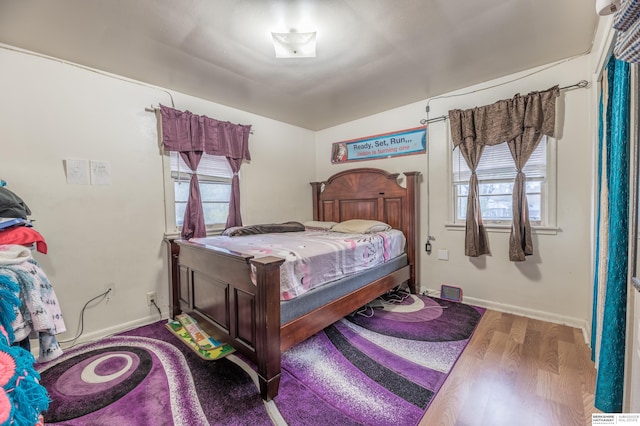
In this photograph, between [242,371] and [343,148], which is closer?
[242,371]

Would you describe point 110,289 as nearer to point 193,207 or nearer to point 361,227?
point 193,207

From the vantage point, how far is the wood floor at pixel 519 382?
4.58 feet

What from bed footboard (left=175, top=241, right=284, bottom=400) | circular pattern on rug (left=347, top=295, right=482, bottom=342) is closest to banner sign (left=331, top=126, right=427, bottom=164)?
circular pattern on rug (left=347, top=295, right=482, bottom=342)

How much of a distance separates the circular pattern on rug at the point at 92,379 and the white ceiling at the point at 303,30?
234cm

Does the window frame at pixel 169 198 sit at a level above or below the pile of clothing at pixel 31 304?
above

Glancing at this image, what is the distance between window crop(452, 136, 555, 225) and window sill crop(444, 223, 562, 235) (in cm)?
5

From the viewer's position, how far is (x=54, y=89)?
2.12 meters

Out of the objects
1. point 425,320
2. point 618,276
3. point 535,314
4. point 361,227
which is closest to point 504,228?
point 535,314

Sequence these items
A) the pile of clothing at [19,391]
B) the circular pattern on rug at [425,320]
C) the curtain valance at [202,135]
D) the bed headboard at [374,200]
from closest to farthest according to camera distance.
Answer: the pile of clothing at [19,391] < the circular pattern on rug at [425,320] < the curtain valance at [202,135] < the bed headboard at [374,200]

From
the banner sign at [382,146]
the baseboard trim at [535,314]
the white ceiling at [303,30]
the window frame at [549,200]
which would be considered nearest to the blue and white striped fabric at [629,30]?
the white ceiling at [303,30]

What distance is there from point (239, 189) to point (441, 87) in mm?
2568

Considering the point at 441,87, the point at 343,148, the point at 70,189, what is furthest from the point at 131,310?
the point at 441,87

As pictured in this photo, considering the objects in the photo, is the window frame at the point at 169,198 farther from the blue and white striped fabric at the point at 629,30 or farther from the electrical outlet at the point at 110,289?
the blue and white striped fabric at the point at 629,30

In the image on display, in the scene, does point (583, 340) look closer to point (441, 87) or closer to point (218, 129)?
point (441, 87)
